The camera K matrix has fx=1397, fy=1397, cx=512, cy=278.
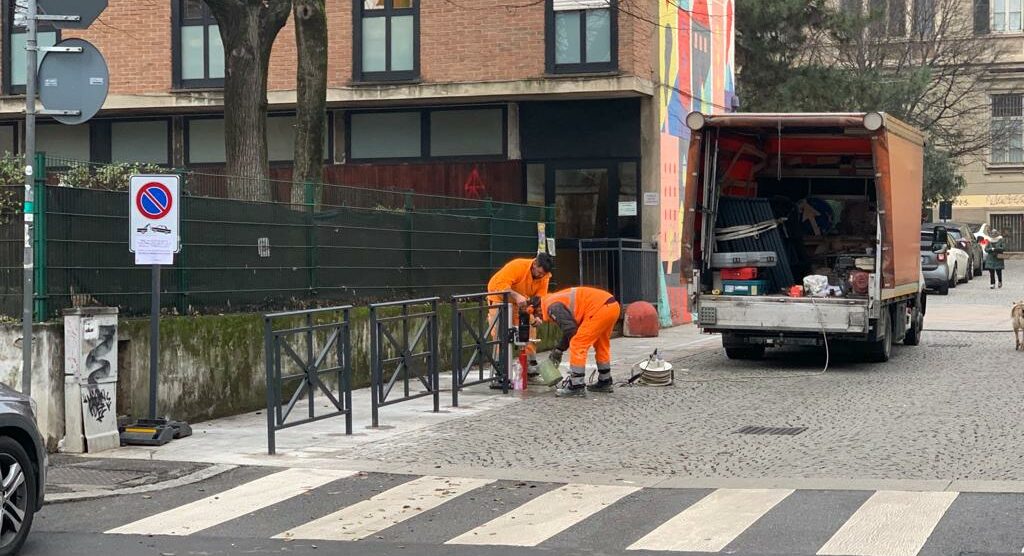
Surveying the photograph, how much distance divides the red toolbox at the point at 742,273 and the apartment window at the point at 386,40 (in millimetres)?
8372

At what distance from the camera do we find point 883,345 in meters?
18.7

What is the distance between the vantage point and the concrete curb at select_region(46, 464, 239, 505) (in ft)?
31.3

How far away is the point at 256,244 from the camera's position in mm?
14953

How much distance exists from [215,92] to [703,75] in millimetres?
9718

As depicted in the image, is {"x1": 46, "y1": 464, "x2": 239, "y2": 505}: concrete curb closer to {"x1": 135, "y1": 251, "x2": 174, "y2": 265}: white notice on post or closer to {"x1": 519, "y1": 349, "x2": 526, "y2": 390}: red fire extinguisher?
{"x1": 135, "y1": 251, "x2": 174, "y2": 265}: white notice on post

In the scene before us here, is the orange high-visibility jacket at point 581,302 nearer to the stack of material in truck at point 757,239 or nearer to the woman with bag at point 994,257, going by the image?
the stack of material in truck at point 757,239

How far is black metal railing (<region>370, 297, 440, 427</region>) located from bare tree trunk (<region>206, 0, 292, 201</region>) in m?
4.20

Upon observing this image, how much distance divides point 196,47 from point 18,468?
18900 mm

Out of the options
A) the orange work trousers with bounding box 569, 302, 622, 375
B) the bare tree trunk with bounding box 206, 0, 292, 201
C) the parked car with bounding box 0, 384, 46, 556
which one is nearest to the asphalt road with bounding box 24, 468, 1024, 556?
the parked car with bounding box 0, 384, 46, 556

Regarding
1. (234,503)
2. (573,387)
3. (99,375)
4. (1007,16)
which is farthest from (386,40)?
(1007,16)

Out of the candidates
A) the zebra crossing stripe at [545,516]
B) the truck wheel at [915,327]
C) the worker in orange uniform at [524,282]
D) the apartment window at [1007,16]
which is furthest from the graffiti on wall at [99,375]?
the apartment window at [1007,16]

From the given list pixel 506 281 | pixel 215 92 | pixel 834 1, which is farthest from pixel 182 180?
pixel 834 1

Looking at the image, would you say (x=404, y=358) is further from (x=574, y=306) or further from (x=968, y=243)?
(x=968, y=243)

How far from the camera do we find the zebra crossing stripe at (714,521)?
7.94 metres
